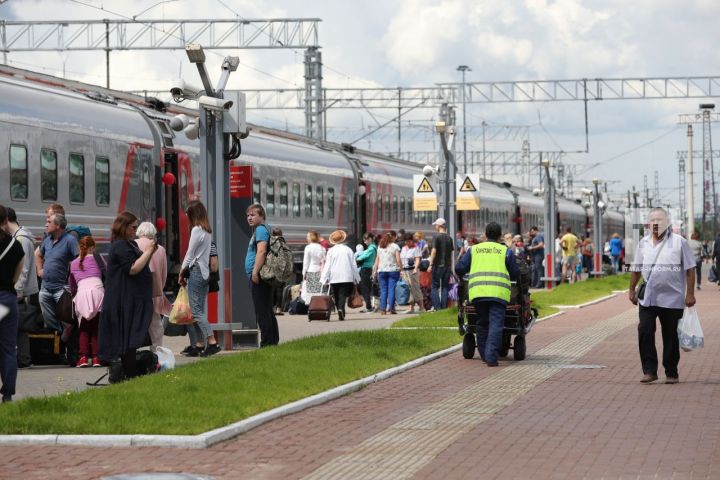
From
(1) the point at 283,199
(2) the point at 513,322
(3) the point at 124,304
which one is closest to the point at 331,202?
(1) the point at 283,199

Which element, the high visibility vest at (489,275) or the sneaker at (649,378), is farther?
the high visibility vest at (489,275)

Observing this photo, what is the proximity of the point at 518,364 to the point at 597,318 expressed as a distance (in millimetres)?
10546

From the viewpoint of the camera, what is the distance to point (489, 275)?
18547 mm

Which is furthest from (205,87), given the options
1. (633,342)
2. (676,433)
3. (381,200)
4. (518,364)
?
(381,200)

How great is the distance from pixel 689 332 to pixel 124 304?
577 centimetres

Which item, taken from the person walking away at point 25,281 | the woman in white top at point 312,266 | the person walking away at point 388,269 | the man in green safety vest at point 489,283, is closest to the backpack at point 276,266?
the man in green safety vest at point 489,283

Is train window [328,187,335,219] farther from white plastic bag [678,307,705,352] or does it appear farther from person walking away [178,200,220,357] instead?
white plastic bag [678,307,705,352]

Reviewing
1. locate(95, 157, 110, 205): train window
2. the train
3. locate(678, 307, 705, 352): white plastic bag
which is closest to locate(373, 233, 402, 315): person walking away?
the train

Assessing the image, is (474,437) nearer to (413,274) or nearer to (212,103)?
(212,103)

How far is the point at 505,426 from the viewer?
40.2 feet

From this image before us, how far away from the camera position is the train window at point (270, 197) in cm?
3572

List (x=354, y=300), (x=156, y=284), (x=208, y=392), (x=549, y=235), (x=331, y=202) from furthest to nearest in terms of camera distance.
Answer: (x=549, y=235)
(x=331, y=202)
(x=354, y=300)
(x=156, y=284)
(x=208, y=392)

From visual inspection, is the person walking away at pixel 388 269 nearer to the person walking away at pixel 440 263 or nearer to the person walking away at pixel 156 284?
the person walking away at pixel 440 263

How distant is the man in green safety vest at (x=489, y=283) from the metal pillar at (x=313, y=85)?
1278 inches
